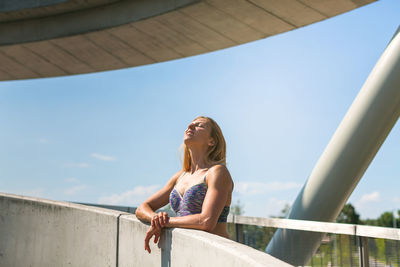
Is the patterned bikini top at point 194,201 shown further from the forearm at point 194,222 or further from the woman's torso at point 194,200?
the forearm at point 194,222

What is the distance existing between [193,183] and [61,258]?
2.08 meters

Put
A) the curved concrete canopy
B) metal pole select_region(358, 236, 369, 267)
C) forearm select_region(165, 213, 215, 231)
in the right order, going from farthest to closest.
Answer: the curved concrete canopy, metal pole select_region(358, 236, 369, 267), forearm select_region(165, 213, 215, 231)

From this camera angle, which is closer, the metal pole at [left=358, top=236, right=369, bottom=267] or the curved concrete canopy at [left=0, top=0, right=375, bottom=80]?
the metal pole at [left=358, top=236, right=369, bottom=267]

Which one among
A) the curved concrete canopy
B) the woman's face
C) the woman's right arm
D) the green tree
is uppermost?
the green tree

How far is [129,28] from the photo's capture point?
487 inches

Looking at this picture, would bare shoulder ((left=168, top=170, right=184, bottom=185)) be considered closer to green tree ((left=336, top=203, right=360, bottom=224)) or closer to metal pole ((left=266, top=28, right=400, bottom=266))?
metal pole ((left=266, top=28, right=400, bottom=266))

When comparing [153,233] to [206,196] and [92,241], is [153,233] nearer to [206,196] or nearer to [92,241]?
[206,196]

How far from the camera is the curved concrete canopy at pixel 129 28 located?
11.0 metres

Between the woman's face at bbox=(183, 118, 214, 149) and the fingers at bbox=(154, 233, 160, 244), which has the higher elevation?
the woman's face at bbox=(183, 118, 214, 149)

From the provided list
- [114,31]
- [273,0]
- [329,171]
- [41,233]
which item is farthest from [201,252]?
[114,31]

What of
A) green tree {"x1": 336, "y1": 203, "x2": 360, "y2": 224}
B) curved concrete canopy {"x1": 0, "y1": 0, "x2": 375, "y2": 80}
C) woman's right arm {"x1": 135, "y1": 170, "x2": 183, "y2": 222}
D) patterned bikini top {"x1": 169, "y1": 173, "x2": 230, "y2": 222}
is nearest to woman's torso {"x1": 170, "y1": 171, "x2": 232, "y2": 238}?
patterned bikini top {"x1": 169, "y1": 173, "x2": 230, "y2": 222}

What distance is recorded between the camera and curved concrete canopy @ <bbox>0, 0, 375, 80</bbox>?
11.0 meters

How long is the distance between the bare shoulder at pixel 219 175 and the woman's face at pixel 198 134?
33 cm

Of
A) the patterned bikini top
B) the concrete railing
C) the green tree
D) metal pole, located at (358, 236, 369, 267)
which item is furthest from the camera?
the green tree
